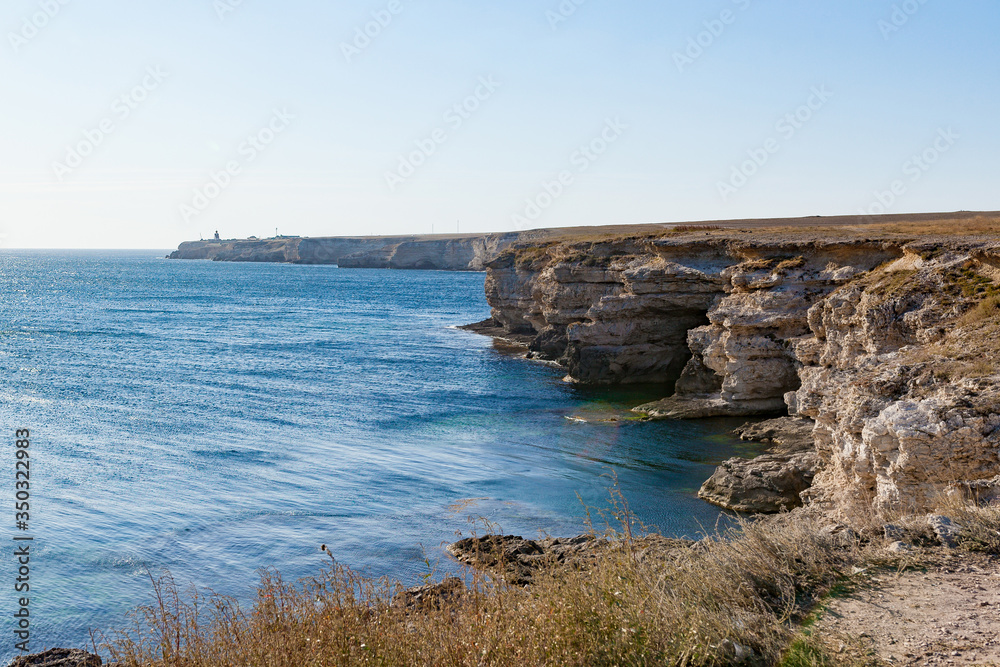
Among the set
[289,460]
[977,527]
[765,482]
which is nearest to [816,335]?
[765,482]

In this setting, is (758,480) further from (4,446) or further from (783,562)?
(4,446)

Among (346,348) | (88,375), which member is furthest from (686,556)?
(346,348)

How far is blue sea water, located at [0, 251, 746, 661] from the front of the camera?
15.9 m

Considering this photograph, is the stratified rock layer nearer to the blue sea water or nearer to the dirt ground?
the blue sea water

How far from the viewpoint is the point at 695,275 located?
111ft

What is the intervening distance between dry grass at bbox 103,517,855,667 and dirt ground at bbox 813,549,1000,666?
1.22 feet

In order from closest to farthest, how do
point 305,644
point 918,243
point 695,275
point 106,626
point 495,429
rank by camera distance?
point 305,644
point 106,626
point 918,243
point 495,429
point 695,275

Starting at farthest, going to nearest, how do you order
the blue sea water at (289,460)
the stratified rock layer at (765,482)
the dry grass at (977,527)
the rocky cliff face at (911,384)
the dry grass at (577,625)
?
the stratified rock layer at (765,482), the blue sea water at (289,460), the rocky cliff face at (911,384), the dry grass at (977,527), the dry grass at (577,625)

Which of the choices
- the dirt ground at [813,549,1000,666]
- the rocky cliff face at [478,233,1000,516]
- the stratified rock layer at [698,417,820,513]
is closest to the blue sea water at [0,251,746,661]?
the stratified rock layer at [698,417,820,513]

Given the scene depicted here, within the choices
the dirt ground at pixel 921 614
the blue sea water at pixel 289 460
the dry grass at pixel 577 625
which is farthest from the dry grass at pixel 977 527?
the blue sea water at pixel 289 460

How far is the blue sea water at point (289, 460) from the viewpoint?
52.1ft

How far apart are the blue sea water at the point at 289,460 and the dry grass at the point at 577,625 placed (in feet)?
20.1

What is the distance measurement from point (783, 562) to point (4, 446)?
25.6 meters

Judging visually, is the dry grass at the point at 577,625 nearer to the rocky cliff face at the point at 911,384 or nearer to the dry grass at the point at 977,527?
the dry grass at the point at 977,527
